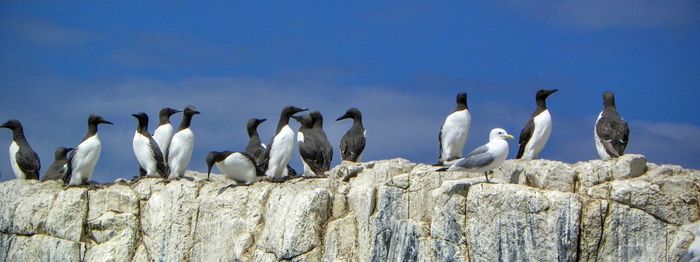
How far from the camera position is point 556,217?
100 feet

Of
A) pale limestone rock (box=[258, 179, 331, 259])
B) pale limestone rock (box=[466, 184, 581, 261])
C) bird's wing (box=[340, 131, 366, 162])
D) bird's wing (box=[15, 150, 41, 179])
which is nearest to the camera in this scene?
pale limestone rock (box=[466, 184, 581, 261])

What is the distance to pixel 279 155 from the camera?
37125mm

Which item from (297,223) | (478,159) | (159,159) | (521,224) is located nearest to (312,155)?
(159,159)

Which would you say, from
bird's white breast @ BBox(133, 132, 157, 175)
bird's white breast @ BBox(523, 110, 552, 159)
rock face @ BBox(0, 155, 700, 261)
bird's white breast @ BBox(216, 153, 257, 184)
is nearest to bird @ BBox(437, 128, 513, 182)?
rock face @ BBox(0, 155, 700, 261)

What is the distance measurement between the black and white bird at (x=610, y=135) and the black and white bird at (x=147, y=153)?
10574 millimetres

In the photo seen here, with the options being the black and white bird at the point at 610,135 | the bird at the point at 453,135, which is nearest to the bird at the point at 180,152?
the bird at the point at 453,135

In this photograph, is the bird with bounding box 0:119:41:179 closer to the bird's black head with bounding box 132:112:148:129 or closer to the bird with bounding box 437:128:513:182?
the bird's black head with bounding box 132:112:148:129

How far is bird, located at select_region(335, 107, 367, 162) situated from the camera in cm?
3794

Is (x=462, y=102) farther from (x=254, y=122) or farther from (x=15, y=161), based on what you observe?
(x=15, y=161)

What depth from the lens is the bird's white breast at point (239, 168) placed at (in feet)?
119

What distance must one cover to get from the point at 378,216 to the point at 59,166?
11.5m

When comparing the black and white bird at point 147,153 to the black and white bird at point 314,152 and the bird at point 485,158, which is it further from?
the bird at point 485,158

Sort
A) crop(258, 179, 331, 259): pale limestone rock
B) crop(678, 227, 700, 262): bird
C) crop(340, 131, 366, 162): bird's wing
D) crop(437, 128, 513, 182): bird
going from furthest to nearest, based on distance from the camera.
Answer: crop(340, 131, 366, 162): bird's wing
crop(258, 179, 331, 259): pale limestone rock
crop(437, 128, 513, 182): bird
crop(678, 227, 700, 262): bird

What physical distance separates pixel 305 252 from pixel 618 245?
6707mm
